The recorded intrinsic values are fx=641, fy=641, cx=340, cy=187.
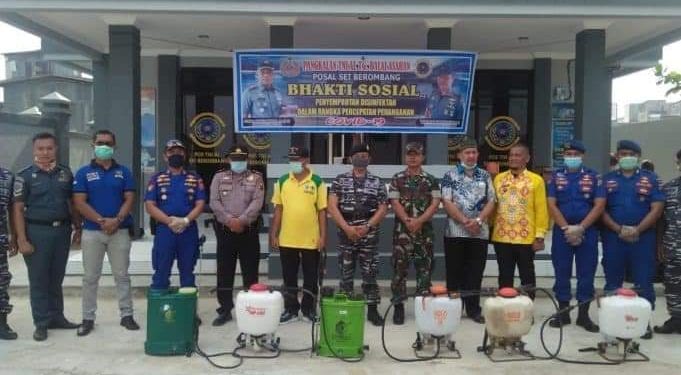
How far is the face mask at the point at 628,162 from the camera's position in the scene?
5.91 metres

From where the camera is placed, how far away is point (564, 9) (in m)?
7.51

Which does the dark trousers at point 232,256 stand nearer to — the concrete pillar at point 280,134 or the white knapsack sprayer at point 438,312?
the white knapsack sprayer at point 438,312

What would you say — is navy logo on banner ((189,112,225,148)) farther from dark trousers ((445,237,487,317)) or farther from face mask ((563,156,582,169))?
face mask ((563,156,582,169))

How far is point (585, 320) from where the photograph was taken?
239 inches

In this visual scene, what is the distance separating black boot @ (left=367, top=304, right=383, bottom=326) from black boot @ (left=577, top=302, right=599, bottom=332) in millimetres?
1890

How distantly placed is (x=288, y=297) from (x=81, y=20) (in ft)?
16.2

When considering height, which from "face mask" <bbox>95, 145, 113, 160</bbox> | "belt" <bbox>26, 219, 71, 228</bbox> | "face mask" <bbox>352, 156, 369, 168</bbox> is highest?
"face mask" <bbox>95, 145, 113, 160</bbox>

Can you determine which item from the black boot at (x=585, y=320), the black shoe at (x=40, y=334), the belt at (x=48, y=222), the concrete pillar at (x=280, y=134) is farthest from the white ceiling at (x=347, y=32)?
the black shoe at (x=40, y=334)

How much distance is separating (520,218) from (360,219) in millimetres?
1515

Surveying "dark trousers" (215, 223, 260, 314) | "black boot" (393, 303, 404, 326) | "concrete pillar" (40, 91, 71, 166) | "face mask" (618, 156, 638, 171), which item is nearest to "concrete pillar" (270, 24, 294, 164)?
"dark trousers" (215, 223, 260, 314)

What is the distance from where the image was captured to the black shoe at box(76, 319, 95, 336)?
582 centimetres

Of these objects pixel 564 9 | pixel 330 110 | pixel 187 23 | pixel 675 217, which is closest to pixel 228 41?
pixel 187 23

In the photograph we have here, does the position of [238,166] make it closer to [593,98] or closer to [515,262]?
[515,262]

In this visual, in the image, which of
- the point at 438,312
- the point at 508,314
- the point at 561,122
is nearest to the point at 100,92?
the point at 561,122
